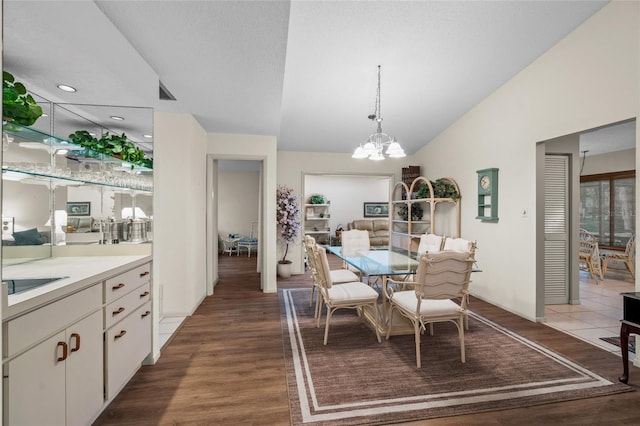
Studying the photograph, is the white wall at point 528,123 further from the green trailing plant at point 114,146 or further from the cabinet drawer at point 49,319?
the cabinet drawer at point 49,319

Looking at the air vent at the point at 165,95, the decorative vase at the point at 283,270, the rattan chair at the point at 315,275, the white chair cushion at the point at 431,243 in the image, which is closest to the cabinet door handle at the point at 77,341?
the rattan chair at the point at 315,275

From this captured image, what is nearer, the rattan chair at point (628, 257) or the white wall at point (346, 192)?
the rattan chair at point (628, 257)

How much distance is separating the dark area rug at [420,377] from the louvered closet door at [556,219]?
1.55m

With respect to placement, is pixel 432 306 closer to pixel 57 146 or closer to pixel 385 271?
pixel 385 271

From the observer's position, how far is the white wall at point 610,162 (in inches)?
234

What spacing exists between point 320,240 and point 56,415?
27.6ft

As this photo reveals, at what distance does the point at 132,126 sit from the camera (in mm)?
2473

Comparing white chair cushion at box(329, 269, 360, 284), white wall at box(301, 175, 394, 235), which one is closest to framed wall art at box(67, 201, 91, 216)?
white chair cushion at box(329, 269, 360, 284)

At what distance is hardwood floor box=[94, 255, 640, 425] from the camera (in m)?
1.85

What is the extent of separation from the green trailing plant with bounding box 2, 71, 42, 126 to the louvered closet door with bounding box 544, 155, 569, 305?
16.6 feet

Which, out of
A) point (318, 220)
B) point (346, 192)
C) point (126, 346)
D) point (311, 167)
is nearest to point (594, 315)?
point (311, 167)

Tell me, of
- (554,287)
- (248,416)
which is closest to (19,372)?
(248,416)

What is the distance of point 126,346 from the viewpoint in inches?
80.0

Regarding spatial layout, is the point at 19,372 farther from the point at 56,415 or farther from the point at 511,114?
the point at 511,114
